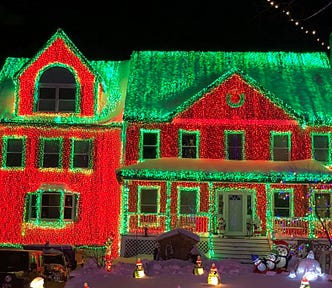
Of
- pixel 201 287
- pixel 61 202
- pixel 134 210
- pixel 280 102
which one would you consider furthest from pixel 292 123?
pixel 201 287

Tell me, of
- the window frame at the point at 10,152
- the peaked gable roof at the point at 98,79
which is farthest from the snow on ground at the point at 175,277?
the peaked gable roof at the point at 98,79

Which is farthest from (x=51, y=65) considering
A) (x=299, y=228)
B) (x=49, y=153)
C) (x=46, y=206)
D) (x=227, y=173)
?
(x=299, y=228)

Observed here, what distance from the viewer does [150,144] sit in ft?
95.0

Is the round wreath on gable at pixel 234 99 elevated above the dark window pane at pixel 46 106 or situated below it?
above

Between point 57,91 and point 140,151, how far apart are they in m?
5.28

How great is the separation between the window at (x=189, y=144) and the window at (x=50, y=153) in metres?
6.09

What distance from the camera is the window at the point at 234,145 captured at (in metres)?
28.9

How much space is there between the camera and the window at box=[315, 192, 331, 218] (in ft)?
91.6

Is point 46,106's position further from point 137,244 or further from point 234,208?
point 234,208

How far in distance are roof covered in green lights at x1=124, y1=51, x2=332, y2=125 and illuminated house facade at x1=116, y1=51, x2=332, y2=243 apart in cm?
8

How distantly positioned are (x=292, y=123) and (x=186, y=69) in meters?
6.99

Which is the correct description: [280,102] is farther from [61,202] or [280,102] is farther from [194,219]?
[61,202]

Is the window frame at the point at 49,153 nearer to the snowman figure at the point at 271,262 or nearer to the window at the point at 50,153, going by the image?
the window at the point at 50,153

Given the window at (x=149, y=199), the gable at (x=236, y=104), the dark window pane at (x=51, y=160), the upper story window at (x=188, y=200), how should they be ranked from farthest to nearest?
the dark window pane at (x=51, y=160) → the gable at (x=236, y=104) → the window at (x=149, y=199) → the upper story window at (x=188, y=200)
